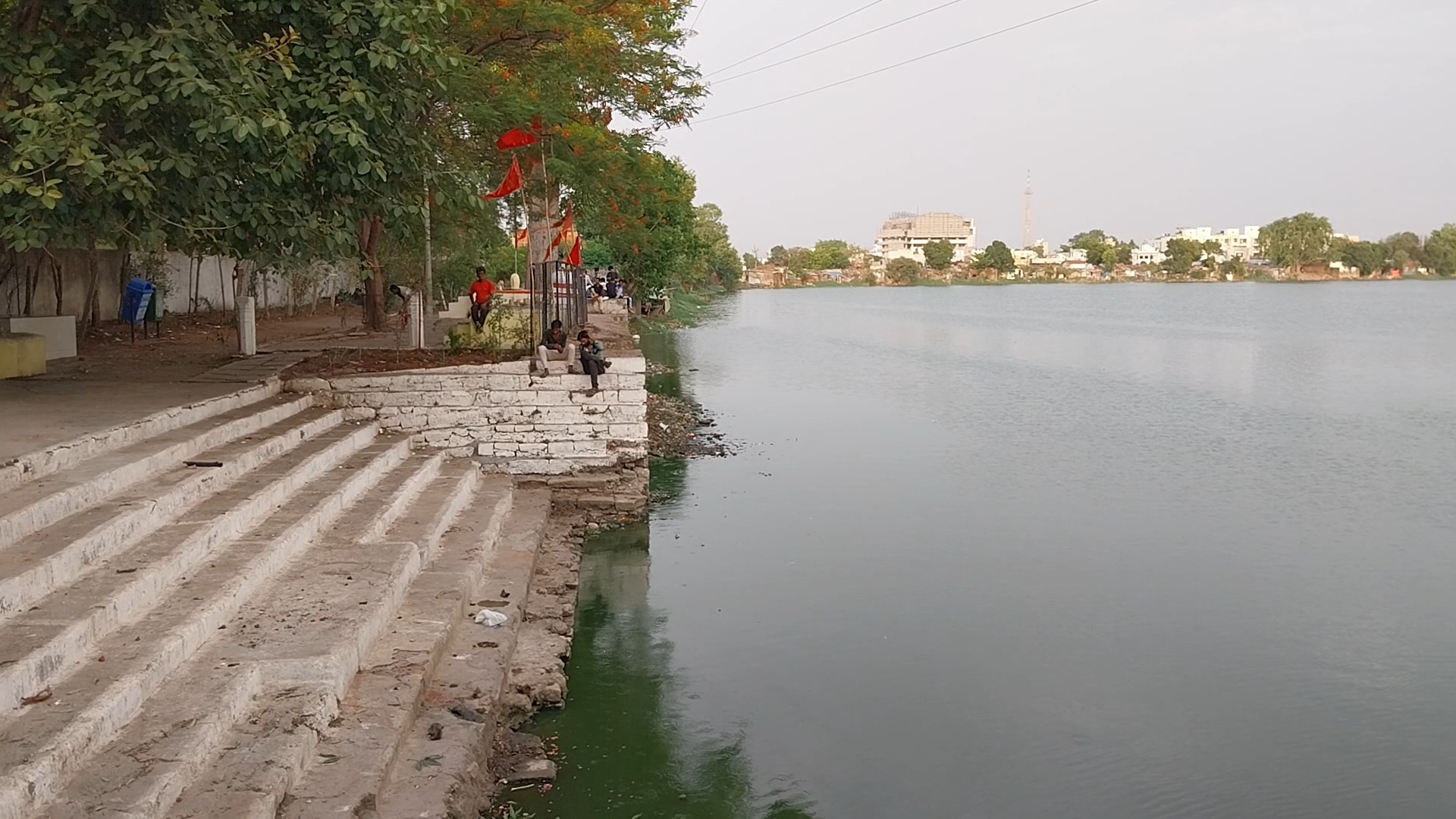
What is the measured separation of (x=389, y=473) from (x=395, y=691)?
414cm

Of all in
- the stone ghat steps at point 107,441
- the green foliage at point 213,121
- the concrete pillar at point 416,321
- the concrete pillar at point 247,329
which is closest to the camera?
the stone ghat steps at point 107,441

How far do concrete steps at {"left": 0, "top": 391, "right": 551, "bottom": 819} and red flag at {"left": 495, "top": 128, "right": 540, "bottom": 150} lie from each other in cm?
512

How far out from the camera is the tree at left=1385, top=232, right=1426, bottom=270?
404 feet

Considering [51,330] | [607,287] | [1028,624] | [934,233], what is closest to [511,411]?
[1028,624]

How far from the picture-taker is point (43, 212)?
799 centimetres

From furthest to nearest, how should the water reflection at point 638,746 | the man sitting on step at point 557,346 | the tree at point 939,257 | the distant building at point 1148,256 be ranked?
the distant building at point 1148,256, the tree at point 939,257, the man sitting on step at point 557,346, the water reflection at point 638,746

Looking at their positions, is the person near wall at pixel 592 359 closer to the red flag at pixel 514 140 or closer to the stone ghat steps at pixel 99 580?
the red flag at pixel 514 140

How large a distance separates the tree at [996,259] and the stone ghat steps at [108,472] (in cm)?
13256

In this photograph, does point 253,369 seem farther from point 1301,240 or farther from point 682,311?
point 1301,240

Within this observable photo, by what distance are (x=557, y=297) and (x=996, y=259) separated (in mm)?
128019

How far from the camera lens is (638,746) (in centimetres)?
650

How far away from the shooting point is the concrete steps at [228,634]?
13.8 feet

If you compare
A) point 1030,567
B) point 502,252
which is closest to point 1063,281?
point 502,252

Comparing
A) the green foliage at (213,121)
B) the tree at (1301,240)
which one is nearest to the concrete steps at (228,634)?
the green foliage at (213,121)
